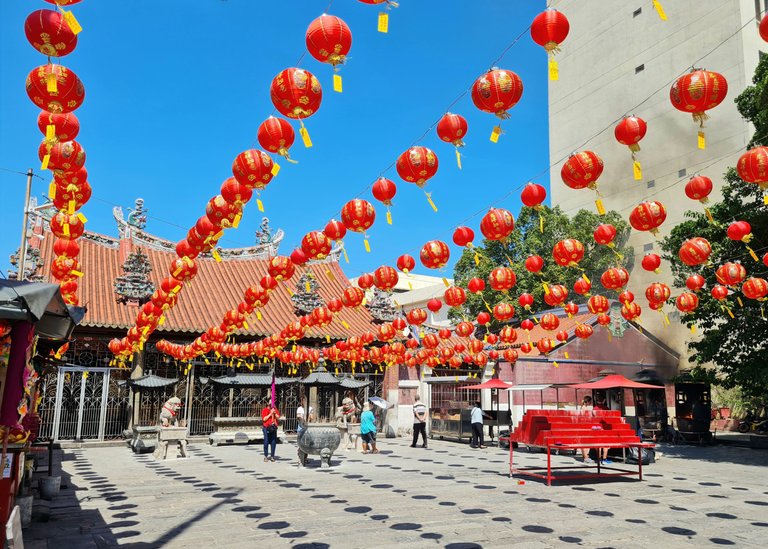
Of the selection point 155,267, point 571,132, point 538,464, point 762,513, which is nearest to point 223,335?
point 155,267

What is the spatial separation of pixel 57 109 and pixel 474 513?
726cm

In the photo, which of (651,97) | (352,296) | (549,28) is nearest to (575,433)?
(352,296)

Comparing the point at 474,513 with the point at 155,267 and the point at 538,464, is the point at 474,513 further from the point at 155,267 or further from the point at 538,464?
the point at 155,267

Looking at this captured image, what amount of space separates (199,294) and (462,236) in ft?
46.7

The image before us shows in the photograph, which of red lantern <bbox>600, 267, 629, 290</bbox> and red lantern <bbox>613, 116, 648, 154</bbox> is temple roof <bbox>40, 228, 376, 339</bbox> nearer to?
red lantern <bbox>600, 267, 629, 290</bbox>

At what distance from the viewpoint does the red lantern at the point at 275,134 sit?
7504 millimetres

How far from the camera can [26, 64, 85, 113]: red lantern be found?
6.05 m

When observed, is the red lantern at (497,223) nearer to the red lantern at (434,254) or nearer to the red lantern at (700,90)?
the red lantern at (434,254)

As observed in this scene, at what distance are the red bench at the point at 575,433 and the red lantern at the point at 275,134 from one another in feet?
22.8

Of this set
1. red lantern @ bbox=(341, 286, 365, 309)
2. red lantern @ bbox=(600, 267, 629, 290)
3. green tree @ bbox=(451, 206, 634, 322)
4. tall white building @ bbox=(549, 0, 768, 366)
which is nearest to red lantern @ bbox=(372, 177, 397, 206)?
red lantern @ bbox=(341, 286, 365, 309)

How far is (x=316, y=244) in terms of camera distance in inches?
444

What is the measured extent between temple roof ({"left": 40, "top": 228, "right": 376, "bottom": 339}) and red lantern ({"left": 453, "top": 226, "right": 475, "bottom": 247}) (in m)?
8.57

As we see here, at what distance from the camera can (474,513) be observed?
8.14 m

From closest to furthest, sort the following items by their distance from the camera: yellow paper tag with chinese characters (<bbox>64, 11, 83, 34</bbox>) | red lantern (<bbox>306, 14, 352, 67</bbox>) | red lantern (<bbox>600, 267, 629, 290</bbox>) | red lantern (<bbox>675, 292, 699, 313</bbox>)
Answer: yellow paper tag with chinese characters (<bbox>64, 11, 83, 34</bbox>) → red lantern (<bbox>306, 14, 352, 67</bbox>) → red lantern (<bbox>600, 267, 629, 290</bbox>) → red lantern (<bbox>675, 292, 699, 313</bbox>)
